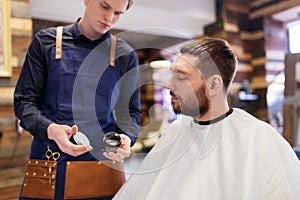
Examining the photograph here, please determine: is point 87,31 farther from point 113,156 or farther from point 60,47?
point 113,156

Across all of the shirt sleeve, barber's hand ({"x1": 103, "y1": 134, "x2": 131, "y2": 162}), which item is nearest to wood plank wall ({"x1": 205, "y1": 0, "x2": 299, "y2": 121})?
barber's hand ({"x1": 103, "y1": 134, "x2": 131, "y2": 162})

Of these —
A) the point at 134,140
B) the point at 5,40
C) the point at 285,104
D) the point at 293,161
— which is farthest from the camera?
the point at 5,40

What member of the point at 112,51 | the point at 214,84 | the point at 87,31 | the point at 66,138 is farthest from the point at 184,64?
the point at 66,138

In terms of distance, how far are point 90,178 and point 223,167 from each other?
0.54m

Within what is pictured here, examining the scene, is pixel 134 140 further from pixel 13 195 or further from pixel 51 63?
pixel 13 195

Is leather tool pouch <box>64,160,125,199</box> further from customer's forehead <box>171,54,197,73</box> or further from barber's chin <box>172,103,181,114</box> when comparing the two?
customer's forehead <box>171,54,197,73</box>

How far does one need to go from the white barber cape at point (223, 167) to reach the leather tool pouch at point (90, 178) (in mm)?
98

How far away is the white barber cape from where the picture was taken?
0.99 m

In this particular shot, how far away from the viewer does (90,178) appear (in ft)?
3.69

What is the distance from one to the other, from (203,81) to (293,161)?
1.54 feet

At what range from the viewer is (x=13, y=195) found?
2373mm

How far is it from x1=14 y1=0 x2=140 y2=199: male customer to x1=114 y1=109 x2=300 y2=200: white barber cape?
262 millimetres

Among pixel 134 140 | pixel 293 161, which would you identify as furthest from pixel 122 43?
pixel 293 161

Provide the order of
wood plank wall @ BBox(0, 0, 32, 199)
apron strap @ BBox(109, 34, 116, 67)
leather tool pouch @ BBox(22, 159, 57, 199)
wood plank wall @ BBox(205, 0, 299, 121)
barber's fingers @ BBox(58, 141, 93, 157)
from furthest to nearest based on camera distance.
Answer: wood plank wall @ BBox(205, 0, 299, 121)
wood plank wall @ BBox(0, 0, 32, 199)
apron strap @ BBox(109, 34, 116, 67)
leather tool pouch @ BBox(22, 159, 57, 199)
barber's fingers @ BBox(58, 141, 93, 157)
